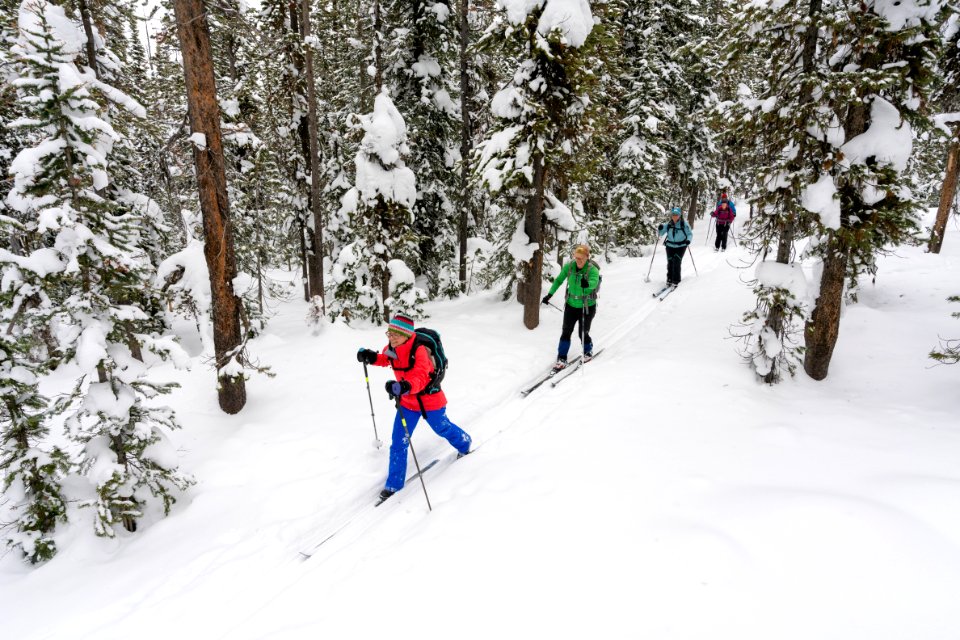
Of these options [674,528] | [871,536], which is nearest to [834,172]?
[871,536]

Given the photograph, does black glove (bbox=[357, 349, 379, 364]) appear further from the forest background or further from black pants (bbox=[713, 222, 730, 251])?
black pants (bbox=[713, 222, 730, 251])

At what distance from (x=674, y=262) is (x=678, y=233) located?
2.99 feet

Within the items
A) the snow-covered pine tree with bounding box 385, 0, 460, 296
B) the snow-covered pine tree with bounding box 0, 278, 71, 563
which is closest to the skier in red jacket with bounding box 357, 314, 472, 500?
the snow-covered pine tree with bounding box 0, 278, 71, 563

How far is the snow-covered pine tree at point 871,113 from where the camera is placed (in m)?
6.65

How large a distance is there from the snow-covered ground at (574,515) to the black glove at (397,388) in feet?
4.71

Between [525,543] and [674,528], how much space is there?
1.37 m

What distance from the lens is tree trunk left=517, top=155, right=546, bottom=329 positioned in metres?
11.4

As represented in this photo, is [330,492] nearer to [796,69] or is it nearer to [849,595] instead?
[849,595]

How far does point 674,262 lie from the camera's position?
48.9 feet

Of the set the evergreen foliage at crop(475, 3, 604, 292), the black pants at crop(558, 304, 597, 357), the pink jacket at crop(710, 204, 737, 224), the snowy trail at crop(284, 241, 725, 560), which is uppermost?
the evergreen foliage at crop(475, 3, 604, 292)

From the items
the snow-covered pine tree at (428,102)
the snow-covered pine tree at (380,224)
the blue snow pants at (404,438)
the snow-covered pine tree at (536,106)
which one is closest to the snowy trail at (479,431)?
the blue snow pants at (404,438)

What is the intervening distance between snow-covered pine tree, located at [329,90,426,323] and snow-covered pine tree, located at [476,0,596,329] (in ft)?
7.07

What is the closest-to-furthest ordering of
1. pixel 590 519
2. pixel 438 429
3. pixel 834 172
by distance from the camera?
pixel 590 519 < pixel 438 429 < pixel 834 172

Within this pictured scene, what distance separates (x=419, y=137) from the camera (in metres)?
15.5
